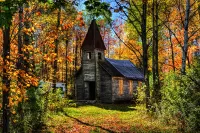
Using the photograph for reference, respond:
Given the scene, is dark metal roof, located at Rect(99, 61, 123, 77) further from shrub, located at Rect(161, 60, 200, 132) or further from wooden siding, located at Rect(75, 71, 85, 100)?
shrub, located at Rect(161, 60, 200, 132)

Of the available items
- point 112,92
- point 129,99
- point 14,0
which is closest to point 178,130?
point 14,0

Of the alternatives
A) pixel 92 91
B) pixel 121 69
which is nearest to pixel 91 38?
pixel 121 69

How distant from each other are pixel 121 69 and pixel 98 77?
3.91m

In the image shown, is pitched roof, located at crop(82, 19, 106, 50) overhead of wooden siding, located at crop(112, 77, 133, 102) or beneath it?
overhead

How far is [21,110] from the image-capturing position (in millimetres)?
11477

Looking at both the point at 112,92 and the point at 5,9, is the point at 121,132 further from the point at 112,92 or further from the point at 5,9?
the point at 112,92

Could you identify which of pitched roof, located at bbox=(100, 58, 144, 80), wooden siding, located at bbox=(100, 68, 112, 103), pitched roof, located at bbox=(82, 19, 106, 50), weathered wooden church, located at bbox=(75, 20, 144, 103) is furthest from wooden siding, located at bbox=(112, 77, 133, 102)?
pitched roof, located at bbox=(82, 19, 106, 50)

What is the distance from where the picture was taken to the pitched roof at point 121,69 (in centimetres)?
3308

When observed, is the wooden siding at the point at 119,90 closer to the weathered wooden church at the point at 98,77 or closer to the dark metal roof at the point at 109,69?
the weathered wooden church at the point at 98,77

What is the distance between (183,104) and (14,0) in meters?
8.47

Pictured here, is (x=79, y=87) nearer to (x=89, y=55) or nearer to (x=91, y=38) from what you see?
(x=89, y=55)

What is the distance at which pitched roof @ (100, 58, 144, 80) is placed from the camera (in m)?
33.1

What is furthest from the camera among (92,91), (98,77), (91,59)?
(92,91)

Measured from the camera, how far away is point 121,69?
35.6 metres
